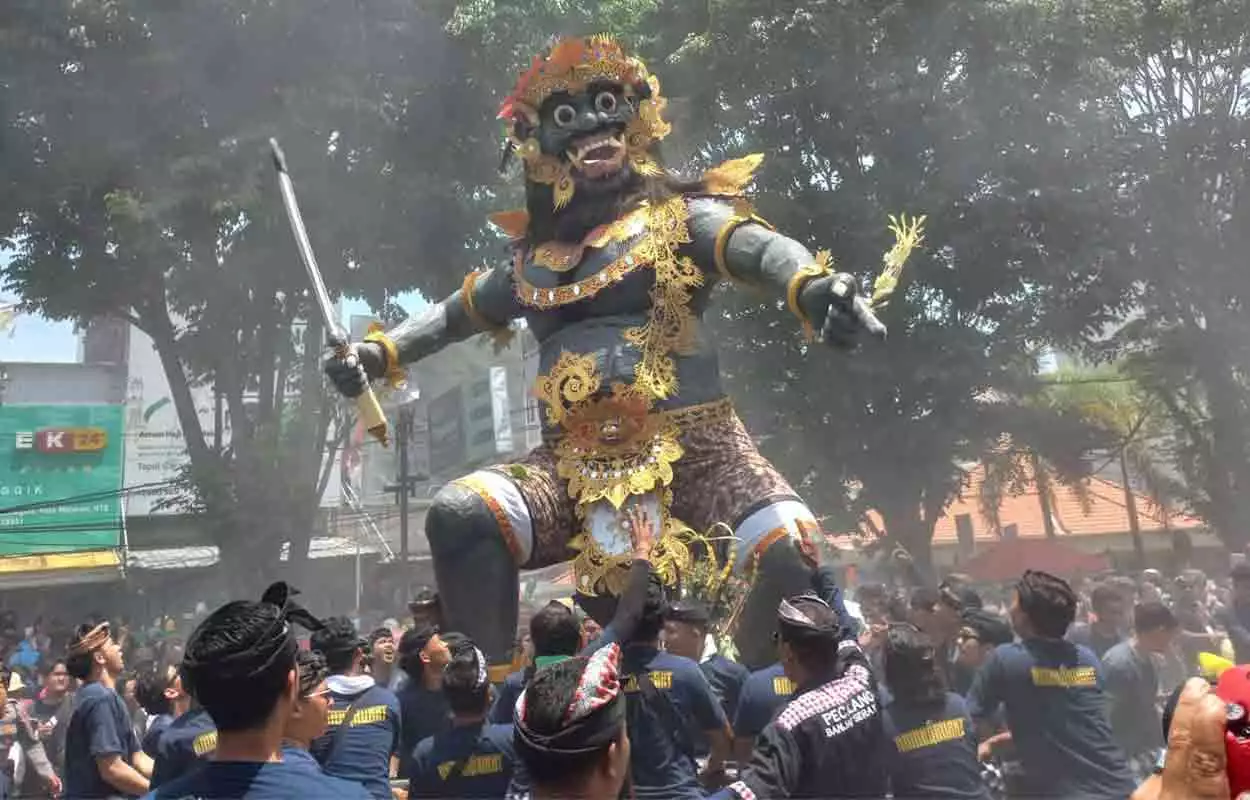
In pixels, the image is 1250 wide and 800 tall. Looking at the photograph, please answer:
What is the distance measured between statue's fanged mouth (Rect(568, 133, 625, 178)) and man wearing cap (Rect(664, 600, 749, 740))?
155 cm

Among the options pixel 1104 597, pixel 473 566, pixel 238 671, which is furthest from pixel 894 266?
pixel 1104 597

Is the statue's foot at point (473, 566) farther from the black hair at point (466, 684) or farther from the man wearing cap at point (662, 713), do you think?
the man wearing cap at point (662, 713)

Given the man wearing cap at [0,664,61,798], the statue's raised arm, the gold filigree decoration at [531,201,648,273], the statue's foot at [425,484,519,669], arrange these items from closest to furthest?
the statue's foot at [425,484,519,669]
the gold filigree decoration at [531,201,648,273]
the statue's raised arm
the man wearing cap at [0,664,61,798]

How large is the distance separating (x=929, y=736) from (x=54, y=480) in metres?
11.5

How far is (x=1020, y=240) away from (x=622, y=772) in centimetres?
741

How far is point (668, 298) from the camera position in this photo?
12.1 ft

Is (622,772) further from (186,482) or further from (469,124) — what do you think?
(186,482)

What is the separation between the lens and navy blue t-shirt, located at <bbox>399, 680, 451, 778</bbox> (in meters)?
3.36

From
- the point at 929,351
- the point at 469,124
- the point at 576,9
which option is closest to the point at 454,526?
the point at 929,351

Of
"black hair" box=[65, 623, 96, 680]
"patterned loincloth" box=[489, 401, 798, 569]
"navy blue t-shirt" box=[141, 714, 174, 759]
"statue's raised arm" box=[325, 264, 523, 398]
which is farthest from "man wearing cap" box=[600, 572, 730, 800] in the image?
"black hair" box=[65, 623, 96, 680]

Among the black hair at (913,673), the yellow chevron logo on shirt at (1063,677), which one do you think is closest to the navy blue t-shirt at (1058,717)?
the yellow chevron logo on shirt at (1063,677)

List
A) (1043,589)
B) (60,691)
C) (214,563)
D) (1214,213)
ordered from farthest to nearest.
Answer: (214,563), (1214,213), (60,691), (1043,589)

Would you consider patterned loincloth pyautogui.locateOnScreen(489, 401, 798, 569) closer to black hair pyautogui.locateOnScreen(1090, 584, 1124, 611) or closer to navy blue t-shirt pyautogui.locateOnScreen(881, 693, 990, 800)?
navy blue t-shirt pyautogui.locateOnScreen(881, 693, 990, 800)

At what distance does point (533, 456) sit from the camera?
3.73m
